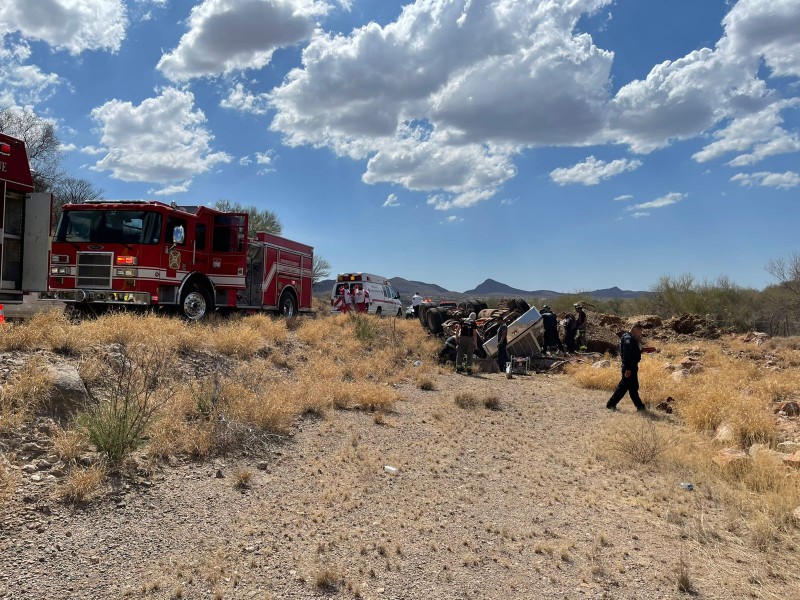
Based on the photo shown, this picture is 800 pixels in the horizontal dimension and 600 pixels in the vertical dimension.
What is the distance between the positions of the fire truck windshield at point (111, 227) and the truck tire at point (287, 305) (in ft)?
20.1

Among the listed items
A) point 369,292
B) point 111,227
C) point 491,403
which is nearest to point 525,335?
point 491,403

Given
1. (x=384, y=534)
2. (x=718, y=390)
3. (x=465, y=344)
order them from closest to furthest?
(x=384, y=534)
(x=718, y=390)
(x=465, y=344)

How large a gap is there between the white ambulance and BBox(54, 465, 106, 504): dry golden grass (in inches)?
748

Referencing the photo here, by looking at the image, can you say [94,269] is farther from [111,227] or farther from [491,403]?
[491,403]

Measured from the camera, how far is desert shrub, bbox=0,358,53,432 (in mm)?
5176

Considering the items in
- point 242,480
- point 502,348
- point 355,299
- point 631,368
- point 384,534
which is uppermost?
point 355,299

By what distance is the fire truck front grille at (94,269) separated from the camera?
1255 centimetres

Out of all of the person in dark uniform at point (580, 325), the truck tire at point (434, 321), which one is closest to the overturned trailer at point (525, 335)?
the person in dark uniform at point (580, 325)

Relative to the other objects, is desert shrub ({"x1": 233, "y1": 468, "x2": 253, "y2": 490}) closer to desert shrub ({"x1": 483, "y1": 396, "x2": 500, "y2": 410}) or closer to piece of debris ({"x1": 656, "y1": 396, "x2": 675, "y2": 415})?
desert shrub ({"x1": 483, "y1": 396, "x2": 500, "y2": 410})

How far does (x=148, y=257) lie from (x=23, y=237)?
358 centimetres

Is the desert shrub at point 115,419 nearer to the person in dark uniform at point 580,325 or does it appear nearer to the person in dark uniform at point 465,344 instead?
the person in dark uniform at point 465,344

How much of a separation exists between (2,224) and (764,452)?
36.1ft

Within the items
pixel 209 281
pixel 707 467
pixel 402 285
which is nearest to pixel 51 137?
pixel 209 281

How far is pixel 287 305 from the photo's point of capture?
19.3 m
